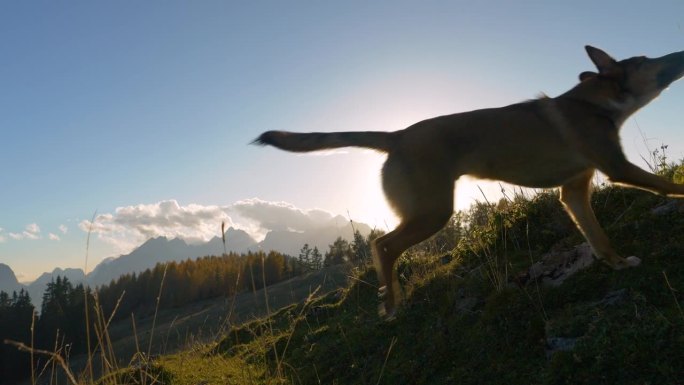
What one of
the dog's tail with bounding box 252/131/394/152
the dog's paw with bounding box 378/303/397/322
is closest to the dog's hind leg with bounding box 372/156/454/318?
the dog's paw with bounding box 378/303/397/322

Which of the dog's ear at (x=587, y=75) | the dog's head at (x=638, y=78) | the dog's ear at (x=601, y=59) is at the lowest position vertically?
the dog's head at (x=638, y=78)

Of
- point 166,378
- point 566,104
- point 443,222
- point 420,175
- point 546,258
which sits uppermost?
point 566,104

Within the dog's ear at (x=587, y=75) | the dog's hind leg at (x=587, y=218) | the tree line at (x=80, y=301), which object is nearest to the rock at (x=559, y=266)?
the dog's hind leg at (x=587, y=218)

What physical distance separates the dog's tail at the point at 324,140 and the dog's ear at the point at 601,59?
93.6 inches

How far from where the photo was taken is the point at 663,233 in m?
4.16

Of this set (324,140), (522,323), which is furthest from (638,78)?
(324,140)

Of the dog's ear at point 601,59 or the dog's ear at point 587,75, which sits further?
the dog's ear at point 587,75

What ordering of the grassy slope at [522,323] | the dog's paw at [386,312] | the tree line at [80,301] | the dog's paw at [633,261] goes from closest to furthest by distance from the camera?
the grassy slope at [522,323]
the dog's paw at [633,261]
the dog's paw at [386,312]
the tree line at [80,301]

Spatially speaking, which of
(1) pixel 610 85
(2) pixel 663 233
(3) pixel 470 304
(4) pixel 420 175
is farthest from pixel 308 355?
(1) pixel 610 85

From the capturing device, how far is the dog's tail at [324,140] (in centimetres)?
485

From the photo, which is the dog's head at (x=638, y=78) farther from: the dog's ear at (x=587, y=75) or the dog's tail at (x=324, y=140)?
the dog's tail at (x=324, y=140)

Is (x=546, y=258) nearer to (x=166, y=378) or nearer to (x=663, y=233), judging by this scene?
(x=663, y=233)

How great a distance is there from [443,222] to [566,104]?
1.81 m

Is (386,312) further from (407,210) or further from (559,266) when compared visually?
(559,266)
